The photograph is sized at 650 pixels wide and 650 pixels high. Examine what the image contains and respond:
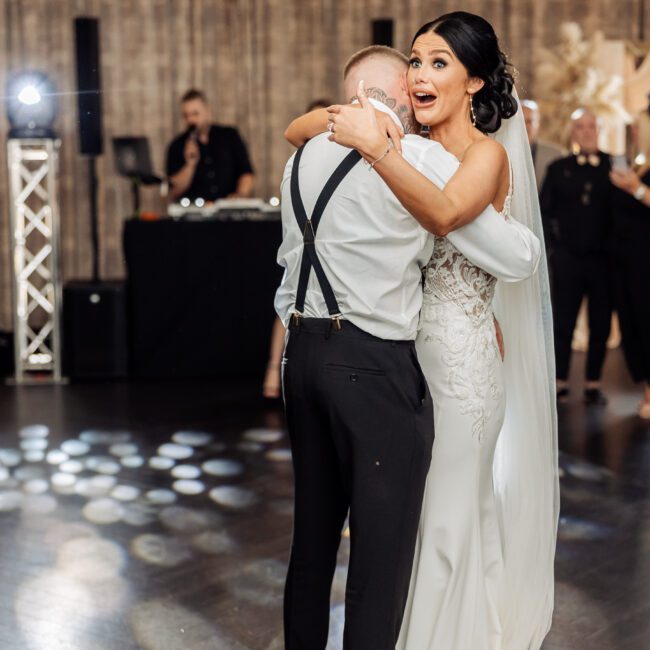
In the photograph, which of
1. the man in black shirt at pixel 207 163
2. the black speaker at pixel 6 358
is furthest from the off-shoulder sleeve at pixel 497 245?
the black speaker at pixel 6 358

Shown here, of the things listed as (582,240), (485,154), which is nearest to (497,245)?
(485,154)

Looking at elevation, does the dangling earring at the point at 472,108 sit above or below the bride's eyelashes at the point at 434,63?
below

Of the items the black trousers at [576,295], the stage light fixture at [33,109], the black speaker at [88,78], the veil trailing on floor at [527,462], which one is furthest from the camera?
the black speaker at [88,78]

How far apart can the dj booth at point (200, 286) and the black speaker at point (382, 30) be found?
6.59ft

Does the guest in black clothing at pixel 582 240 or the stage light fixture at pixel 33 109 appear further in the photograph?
the stage light fixture at pixel 33 109

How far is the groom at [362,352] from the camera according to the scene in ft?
6.52

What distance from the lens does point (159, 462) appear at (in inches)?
188

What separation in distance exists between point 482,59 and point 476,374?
64 centimetres

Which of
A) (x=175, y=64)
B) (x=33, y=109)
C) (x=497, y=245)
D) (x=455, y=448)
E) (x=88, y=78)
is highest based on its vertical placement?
(x=175, y=64)

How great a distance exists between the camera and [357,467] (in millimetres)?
2047

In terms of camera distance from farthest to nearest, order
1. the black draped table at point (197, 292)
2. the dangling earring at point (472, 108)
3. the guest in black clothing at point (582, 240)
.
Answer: the black draped table at point (197, 292) < the guest in black clothing at point (582, 240) < the dangling earring at point (472, 108)

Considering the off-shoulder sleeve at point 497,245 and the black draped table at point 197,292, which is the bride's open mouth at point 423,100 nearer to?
the off-shoulder sleeve at point 497,245

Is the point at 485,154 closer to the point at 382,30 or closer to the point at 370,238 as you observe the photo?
the point at 370,238

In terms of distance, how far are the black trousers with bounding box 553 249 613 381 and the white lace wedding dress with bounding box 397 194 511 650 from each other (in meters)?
3.98
